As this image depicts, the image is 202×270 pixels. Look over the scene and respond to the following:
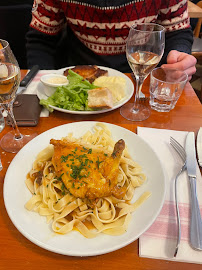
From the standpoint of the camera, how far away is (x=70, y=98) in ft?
6.73

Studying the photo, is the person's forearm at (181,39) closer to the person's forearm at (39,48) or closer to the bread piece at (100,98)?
the bread piece at (100,98)

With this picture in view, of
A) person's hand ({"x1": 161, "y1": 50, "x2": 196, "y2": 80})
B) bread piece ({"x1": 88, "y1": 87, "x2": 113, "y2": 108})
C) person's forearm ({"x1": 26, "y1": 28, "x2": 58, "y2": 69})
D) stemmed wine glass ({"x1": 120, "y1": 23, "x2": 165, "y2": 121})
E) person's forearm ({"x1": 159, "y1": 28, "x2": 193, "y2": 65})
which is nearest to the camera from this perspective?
stemmed wine glass ({"x1": 120, "y1": 23, "x2": 165, "y2": 121})

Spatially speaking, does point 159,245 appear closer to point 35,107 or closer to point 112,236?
point 112,236

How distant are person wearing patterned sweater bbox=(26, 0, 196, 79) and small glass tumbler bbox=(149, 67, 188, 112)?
16cm

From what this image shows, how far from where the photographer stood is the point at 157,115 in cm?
204

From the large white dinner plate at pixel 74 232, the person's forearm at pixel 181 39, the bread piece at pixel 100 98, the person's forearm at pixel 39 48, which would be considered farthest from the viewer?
the person's forearm at pixel 39 48

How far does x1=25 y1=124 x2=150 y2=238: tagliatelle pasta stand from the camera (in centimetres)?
115

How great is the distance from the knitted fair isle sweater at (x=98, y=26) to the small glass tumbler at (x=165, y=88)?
742 mm

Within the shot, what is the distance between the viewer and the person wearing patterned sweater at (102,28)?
8.04 feet

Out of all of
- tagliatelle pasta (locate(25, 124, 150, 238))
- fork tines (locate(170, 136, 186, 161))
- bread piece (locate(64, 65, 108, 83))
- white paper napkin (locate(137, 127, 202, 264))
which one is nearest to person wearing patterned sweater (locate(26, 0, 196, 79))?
bread piece (locate(64, 65, 108, 83))

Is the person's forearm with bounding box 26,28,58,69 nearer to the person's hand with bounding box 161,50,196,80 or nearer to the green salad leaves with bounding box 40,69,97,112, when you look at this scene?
the green salad leaves with bounding box 40,69,97,112

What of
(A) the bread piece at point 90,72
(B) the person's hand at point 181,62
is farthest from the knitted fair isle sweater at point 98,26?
(A) the bread piece at point 90,72

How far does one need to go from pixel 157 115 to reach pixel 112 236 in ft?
4.14

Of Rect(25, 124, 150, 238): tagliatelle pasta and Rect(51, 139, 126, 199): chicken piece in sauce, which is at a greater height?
Rect(51, 139, 126, 199): chicken piece in sauce
